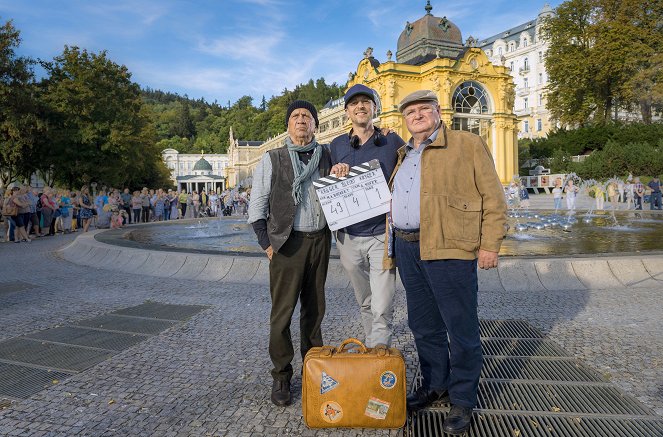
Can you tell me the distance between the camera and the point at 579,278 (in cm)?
740

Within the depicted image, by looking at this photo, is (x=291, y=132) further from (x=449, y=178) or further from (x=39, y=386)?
(x=39, y=386)

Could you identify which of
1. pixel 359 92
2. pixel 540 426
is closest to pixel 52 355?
pixel 359 92

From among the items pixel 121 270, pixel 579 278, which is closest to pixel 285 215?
pixel 579 278

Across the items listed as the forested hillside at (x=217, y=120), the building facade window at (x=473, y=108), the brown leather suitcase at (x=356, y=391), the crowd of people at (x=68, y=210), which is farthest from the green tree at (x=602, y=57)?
the forested hillside at (x=217, y=120)

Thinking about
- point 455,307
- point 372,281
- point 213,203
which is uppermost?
point 213,203

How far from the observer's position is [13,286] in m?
8.48

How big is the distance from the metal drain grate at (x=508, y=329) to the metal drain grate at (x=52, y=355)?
4.06 metres

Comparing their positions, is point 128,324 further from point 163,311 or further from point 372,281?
point 372,281

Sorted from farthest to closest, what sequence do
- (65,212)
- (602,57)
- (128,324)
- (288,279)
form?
1. (602,57)
2. (65,212)
3. (128,324)
4. (288,279)

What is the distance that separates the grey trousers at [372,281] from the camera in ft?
12.2

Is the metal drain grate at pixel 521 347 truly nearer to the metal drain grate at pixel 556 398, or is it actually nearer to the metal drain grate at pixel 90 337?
the metal drain grate at pixel 556 398

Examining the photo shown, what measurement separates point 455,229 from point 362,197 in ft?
2.57

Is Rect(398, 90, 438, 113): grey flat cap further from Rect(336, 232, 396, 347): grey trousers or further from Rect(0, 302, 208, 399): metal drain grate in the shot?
Rect(0, 302, 208, 399): metal drain grate

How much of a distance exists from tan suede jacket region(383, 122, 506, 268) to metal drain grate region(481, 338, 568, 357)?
1.93 m
